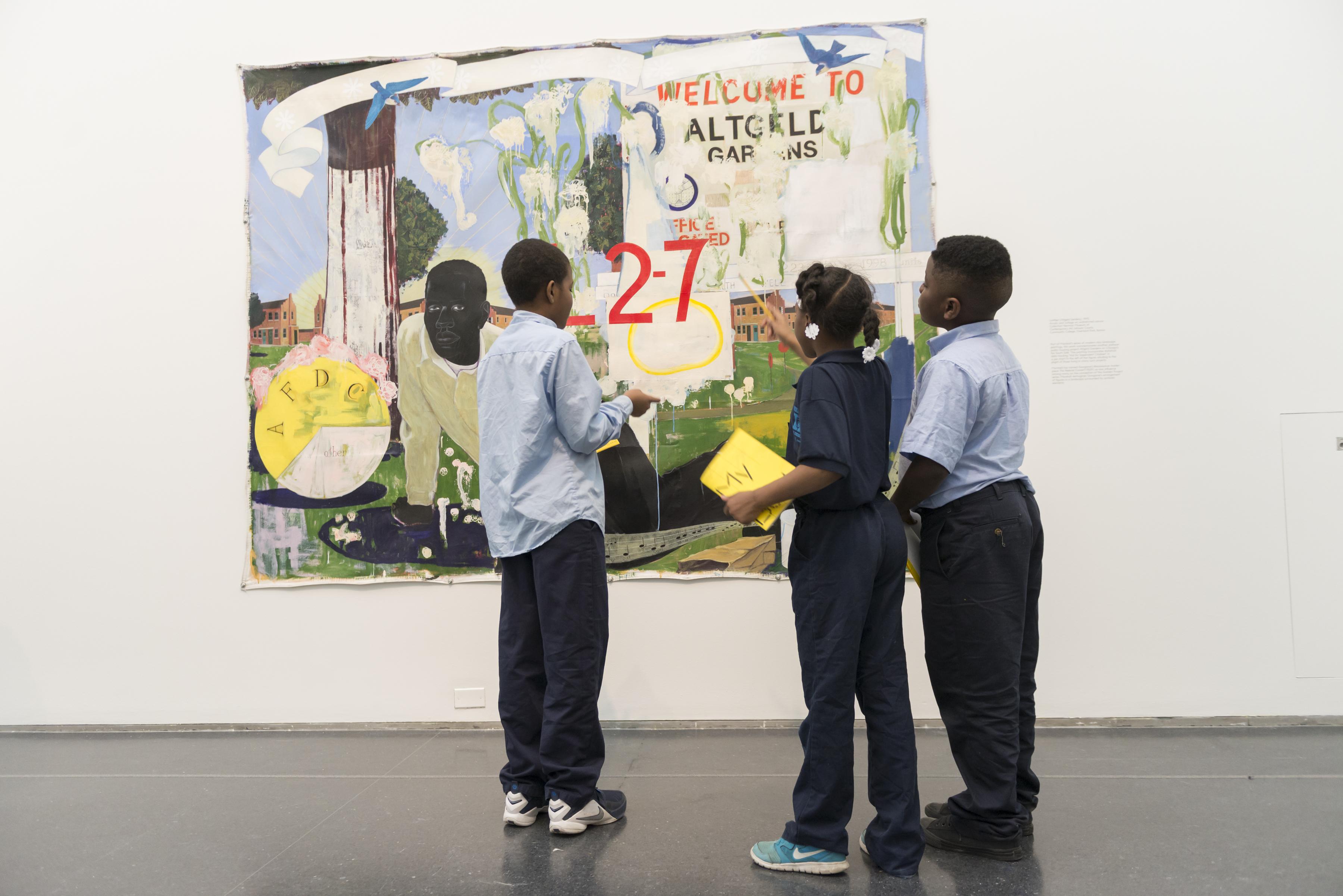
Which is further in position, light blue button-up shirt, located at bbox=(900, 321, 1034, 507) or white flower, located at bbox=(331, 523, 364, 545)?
white flower, located at bbox=(331, 523, 364, 545)

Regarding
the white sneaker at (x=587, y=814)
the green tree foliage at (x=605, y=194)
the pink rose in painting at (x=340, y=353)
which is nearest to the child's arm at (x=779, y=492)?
the white sneaker at (x=587, y=814)

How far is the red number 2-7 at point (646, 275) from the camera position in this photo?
291cm

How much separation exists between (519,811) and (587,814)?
0.62 feet

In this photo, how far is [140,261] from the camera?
314cm

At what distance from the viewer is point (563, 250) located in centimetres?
297

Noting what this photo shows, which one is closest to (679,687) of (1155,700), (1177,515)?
(1155,700)

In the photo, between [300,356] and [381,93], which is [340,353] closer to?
[300,356]

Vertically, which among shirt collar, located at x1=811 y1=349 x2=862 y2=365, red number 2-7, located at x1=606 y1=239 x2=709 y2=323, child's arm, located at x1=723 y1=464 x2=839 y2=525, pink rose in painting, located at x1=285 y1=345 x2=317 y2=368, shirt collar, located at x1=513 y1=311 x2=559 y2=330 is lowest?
child's arm, located at x1=723 y1=464 x2=839 y2=525

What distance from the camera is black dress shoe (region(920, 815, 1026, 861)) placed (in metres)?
1.82

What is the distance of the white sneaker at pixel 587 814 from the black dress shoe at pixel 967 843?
0.76 m

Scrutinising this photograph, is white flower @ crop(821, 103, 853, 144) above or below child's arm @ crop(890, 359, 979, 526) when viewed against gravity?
above

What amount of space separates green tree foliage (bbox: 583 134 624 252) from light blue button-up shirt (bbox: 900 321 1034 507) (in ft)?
4.71

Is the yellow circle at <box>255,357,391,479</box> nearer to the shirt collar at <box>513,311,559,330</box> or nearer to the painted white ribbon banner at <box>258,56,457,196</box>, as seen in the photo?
the painted white ribbon banner at <box>258,56,457,196</box>

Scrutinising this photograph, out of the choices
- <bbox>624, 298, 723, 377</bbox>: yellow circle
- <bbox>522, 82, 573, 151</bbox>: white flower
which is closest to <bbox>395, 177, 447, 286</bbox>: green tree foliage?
<bbox>522, 82, 573, 151</bbox>: white flower
